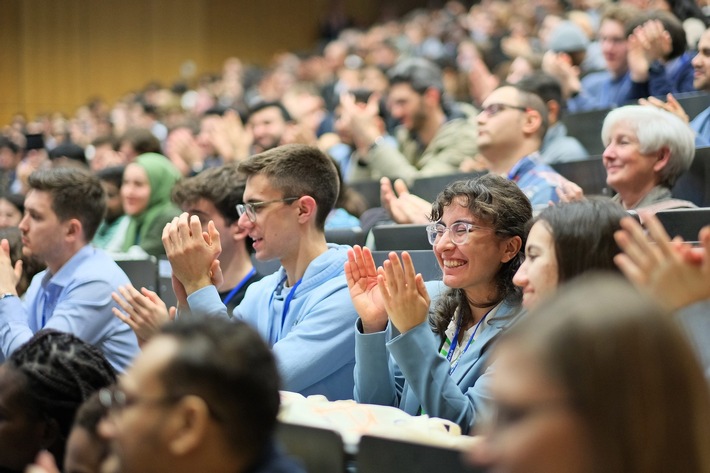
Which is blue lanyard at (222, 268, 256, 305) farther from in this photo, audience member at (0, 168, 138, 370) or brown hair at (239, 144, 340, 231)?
brown hair at (239, 144, 340, 231)

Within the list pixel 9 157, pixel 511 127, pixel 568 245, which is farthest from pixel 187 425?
pixel 9 157

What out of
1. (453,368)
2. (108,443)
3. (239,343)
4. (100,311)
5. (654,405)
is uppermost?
(654,405)

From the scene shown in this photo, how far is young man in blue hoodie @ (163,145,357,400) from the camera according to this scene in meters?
2.20

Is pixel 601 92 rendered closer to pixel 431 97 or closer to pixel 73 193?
pixel 431 97

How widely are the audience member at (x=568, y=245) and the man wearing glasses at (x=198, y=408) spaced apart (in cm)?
64

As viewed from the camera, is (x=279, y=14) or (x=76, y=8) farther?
(x=279, y=14)

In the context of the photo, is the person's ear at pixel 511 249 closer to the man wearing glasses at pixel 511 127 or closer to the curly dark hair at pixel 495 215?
the curly dark hair at pixel 495 215

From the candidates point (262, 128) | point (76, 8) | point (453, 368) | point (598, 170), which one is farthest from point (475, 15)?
point (453, 368)

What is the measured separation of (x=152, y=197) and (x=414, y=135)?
1.35 meters

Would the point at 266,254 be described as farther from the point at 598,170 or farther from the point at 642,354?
the point at 642,354

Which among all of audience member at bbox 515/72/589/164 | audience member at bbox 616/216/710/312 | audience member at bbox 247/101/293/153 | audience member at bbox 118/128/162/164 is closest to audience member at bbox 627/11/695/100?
audience member at bbox 515/72/589/164

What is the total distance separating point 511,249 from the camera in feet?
6.59

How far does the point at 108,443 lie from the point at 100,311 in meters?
1.45

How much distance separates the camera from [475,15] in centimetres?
881
